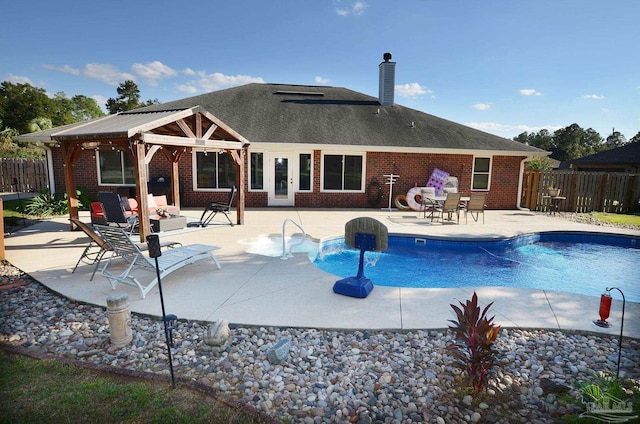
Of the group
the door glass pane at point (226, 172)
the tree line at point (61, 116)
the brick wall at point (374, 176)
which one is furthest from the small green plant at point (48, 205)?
the tree line at point (61, 116)

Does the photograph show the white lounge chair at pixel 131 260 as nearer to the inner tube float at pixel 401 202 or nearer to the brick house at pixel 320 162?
the brick house at pixel 320 162

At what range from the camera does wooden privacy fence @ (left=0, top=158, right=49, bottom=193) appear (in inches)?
660

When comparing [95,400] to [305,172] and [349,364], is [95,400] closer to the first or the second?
[349,364]

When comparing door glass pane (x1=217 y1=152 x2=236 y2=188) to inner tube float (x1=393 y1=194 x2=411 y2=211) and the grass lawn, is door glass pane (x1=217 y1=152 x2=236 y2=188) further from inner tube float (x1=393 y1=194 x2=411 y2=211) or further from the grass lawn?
the grass lawn

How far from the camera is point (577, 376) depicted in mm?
3141

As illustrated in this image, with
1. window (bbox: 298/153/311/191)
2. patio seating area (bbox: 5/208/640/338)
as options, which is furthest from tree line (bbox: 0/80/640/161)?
patio seating area (bbox: 5/208/640/338)

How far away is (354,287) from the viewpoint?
4.81 metres

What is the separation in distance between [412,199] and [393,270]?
7.02 m

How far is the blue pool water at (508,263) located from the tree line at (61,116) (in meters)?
12.1

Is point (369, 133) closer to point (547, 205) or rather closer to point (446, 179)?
point (446, 179)

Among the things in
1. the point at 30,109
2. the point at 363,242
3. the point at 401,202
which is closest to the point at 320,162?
the point at 401,202

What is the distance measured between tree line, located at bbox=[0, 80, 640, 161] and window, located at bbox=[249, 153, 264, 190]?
16.4m

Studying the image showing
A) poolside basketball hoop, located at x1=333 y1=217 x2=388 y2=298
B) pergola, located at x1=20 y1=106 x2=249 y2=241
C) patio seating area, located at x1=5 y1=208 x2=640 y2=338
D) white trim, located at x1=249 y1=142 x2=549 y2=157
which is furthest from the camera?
white trim, located at x1=249 y1=142 x2=549 y2=157

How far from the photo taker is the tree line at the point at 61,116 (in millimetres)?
28697
